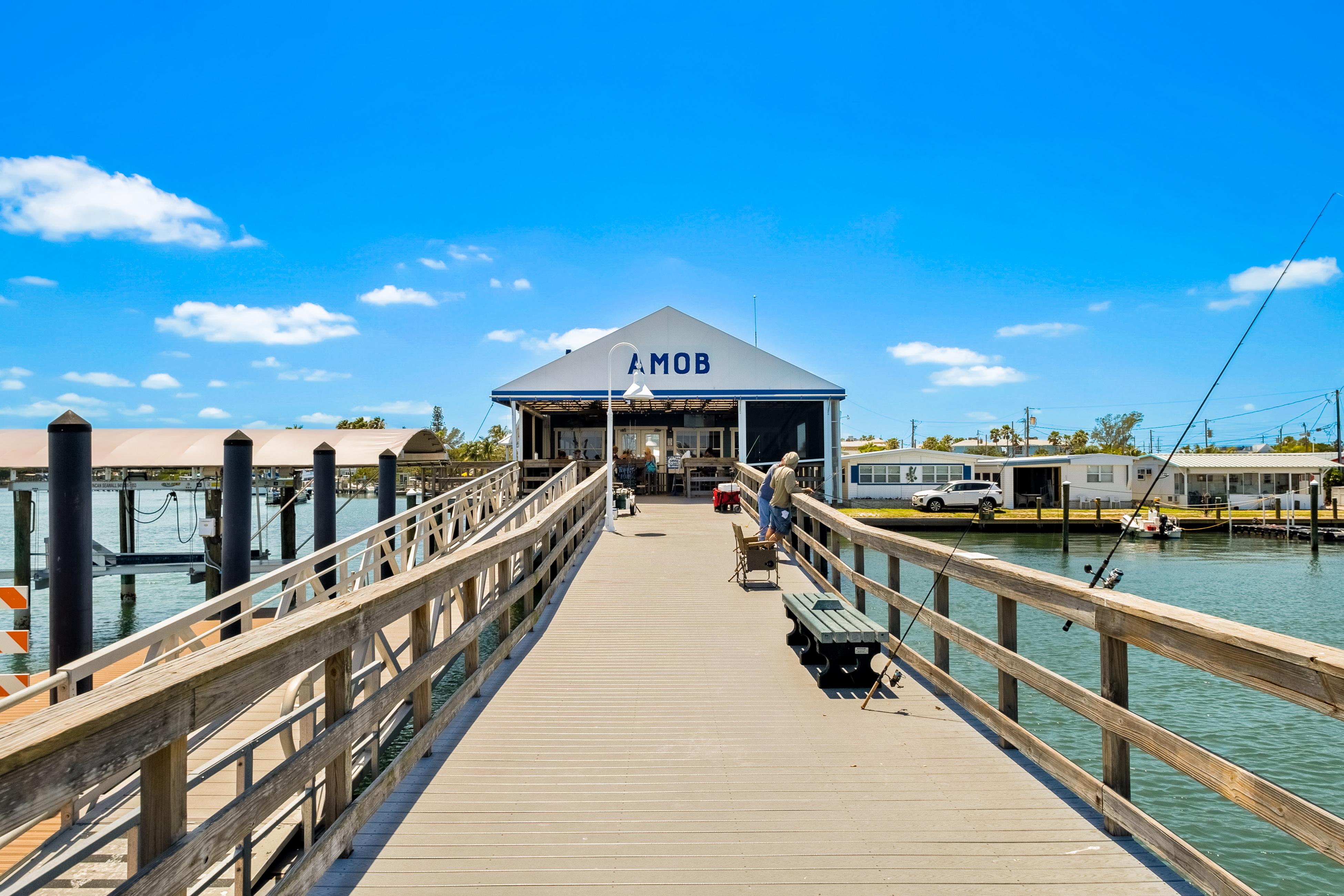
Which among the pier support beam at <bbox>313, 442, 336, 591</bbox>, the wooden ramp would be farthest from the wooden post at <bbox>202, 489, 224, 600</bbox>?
the wooden ramp

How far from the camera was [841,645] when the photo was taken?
19.1ft

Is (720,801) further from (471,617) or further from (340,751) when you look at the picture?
(471,617)

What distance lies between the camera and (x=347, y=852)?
3312mm

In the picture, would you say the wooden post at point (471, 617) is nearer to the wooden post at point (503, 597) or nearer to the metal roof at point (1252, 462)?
the wooden post at point (503, 597)

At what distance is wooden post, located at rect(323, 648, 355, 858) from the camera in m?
3.31

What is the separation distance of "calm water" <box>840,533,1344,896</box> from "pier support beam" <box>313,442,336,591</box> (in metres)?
9.66

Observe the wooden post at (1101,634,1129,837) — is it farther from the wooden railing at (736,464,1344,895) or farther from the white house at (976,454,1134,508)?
the white house at (976,454,1134,508)

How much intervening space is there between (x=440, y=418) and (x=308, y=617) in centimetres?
13420

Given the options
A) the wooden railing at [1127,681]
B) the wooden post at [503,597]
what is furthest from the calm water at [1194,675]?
the wooden railing at [1127,681]

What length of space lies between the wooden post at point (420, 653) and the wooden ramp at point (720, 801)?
0.20 meters

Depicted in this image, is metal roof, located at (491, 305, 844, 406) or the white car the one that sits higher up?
metal roof, located at (491, 305, 844, 406)

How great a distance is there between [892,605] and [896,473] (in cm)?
4161

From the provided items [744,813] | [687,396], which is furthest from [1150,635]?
[687,396]

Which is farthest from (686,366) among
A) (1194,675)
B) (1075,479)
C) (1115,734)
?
(1075,479)
